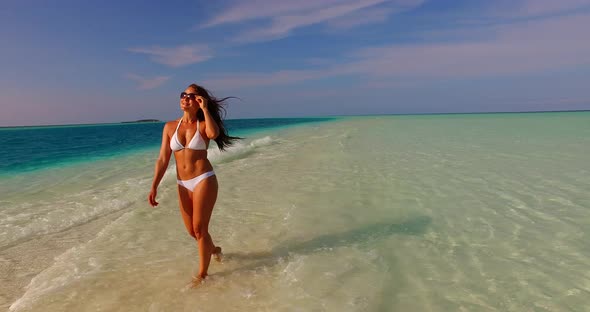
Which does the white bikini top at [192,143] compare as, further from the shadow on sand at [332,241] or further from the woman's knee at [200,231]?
the shadow on sand at [332,241]

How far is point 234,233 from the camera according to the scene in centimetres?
556

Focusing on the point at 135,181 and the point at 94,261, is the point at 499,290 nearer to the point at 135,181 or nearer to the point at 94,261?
the point at 94,261

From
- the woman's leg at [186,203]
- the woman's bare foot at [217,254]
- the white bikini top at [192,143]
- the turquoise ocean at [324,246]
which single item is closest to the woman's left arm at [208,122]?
the white bikini top at [192,143]

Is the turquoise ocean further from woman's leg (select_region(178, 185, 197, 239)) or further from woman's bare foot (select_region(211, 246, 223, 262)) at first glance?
woman's leg (select_region(178, 185, 197, 239))

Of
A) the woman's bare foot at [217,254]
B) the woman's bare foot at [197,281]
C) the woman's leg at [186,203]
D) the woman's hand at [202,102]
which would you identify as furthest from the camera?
the woman's bare foot at [217,254]

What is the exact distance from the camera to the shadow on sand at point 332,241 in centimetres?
449

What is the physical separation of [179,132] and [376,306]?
2.75m

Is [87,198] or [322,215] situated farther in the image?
[87,198]

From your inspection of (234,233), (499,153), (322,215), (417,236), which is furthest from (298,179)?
(499,153)

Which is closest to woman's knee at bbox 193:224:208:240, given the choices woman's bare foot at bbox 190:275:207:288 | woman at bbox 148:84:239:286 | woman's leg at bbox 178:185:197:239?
woman at bbox 148:84:239:286

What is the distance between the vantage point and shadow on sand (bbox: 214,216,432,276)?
4.49m

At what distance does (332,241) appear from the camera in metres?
5.02

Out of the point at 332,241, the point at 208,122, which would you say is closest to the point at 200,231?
the point at 208,122

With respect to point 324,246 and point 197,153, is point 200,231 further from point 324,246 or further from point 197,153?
point 324,246
